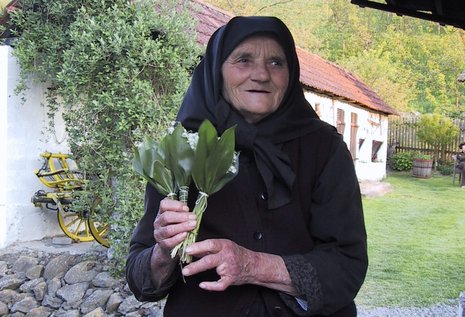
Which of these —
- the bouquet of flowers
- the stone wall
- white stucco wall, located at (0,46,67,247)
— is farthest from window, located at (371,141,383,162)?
the bouquet of flowers

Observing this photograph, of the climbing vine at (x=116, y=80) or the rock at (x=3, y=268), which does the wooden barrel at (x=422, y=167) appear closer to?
the climbing vine at (x=116, y=80)

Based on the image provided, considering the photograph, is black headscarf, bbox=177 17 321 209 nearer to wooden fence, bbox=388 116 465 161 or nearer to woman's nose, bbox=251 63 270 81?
woman's nose, bbox=251 63 270 81

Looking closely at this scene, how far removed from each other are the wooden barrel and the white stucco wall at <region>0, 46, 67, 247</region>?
1390 cm

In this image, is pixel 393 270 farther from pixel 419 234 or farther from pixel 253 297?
pixel 253 297

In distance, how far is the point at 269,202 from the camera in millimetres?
1537

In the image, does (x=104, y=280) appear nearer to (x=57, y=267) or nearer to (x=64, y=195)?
(x=57, y=267)

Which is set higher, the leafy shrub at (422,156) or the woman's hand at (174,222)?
the woman's hand at (174,222)

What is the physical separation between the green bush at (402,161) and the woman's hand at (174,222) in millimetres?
19024

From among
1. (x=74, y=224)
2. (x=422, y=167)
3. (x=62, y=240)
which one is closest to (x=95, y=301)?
(x=62, y=240)

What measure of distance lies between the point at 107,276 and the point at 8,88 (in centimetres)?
255

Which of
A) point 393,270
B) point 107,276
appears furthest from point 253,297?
point 393,270

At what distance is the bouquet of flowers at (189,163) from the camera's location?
4.40 ft

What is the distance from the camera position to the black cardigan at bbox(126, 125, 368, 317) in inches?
58.1

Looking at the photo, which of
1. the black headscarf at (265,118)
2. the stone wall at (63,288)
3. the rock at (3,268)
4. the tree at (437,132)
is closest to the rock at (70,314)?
the stone wall at (63,288)
